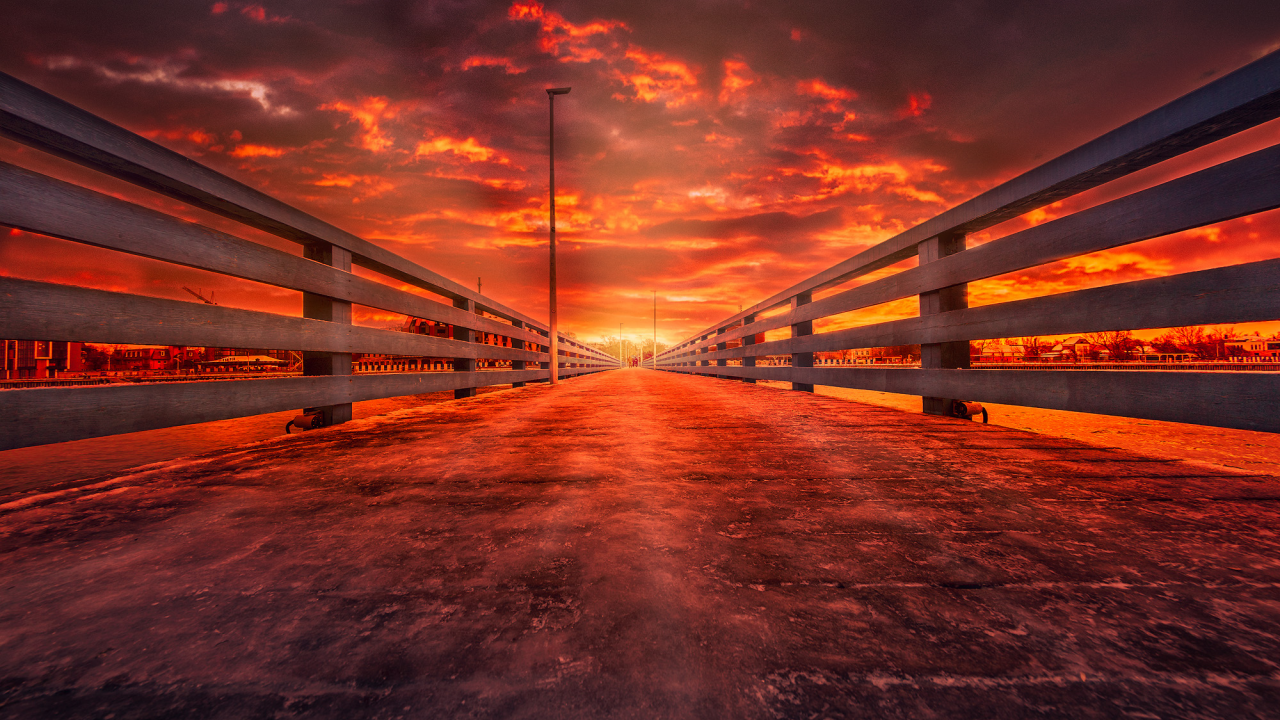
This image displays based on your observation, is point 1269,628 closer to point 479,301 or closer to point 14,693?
point 14,693

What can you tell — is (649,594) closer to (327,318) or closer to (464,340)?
(327,318)

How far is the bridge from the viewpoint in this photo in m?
0.69

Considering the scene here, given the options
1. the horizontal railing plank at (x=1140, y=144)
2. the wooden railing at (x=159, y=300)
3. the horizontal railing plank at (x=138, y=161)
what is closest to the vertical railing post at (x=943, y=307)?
the horizontal railing plank at (x=1140, y=144)

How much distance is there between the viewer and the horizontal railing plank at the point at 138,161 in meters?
1.85

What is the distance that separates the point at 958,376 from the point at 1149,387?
1.13 metres

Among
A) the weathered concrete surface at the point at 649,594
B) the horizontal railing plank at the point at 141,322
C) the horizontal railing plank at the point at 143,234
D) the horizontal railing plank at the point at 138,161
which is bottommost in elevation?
→ the weathered concrete surface at the point at 649,594

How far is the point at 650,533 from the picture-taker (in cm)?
124

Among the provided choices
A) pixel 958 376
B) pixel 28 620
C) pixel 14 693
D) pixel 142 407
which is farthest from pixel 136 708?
pixel 958 376

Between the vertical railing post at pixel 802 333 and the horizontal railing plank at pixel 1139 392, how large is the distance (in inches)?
117

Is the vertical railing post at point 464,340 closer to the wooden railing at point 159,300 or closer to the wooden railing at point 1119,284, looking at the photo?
the wooden railing at point 159,300

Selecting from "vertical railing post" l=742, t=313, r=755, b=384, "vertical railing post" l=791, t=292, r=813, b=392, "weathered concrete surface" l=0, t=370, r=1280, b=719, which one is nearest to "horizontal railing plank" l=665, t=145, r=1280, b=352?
"weathered concrete surface" l=0, t=370, r=1280, b=719

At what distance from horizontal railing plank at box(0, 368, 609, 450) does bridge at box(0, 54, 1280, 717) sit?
2 centimetres

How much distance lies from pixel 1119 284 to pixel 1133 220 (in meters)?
0.31

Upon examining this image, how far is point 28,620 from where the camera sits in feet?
2.77
